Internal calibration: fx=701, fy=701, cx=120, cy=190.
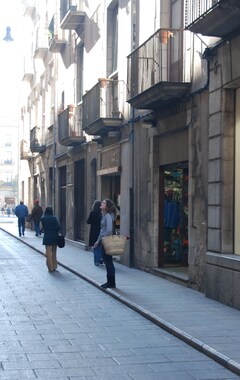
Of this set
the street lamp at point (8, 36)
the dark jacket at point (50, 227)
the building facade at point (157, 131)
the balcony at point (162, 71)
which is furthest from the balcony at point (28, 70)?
the balcony at point (162, 71)

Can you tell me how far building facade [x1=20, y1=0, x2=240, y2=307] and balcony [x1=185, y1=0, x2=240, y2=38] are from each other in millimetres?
33

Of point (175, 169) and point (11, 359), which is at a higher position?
point (175, 169)

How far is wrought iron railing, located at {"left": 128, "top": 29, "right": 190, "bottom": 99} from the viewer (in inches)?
548

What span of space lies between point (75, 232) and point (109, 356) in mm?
18395

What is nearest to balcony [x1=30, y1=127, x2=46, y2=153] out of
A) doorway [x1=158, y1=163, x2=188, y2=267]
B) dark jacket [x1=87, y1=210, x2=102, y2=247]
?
dark jacket [x1=87, y1=210, x2=102, y2=247]

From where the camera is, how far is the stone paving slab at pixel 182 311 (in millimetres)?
8016

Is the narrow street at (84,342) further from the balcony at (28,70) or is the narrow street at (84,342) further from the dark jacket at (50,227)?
the balcony at (28,70)

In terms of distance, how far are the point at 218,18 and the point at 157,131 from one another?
17.6 ft

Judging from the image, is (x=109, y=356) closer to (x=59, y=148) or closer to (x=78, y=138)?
(x=78, y=138)

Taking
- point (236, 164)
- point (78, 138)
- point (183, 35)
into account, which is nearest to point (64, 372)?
point (236, 164)

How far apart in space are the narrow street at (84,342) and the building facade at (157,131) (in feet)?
7.06

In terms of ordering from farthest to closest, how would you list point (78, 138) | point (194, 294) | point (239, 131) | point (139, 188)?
point (78, 138) < point (139, 188) < point (194, 294) < point (239, 131)

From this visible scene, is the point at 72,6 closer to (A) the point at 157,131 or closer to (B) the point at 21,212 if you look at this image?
(A) the point at 157,131

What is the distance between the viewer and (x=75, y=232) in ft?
85.6
